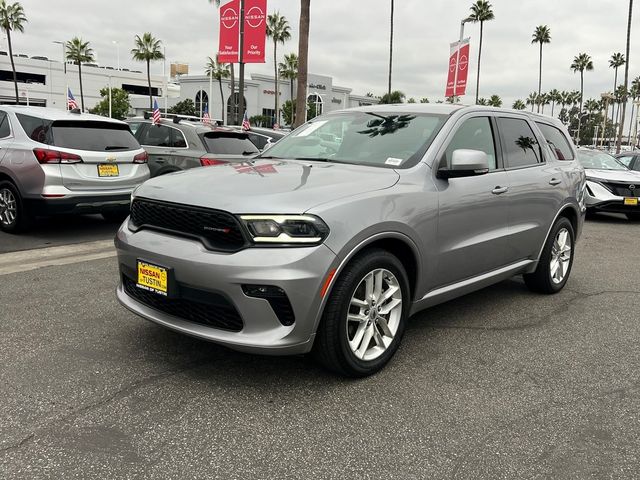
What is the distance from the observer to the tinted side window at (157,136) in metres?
9.64

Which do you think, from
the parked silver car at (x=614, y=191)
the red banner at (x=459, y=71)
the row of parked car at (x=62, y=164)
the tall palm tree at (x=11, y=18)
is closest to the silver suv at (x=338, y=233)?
the row of parked car at (x=62, y=164)

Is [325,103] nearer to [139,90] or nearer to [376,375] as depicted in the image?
[139,90]

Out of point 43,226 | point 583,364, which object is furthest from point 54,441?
point 43,226

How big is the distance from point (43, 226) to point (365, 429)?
6.99 m

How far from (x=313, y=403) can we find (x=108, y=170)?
560cm

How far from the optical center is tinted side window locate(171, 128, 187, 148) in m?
9.41

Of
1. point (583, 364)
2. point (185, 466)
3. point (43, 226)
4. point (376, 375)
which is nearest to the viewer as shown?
point (185, 466)

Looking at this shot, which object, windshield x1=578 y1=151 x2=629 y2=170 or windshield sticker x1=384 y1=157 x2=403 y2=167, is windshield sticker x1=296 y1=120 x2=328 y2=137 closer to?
windshield sticker x1=384 y1=157 x2=403 y2=167

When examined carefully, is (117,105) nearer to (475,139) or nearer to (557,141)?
(557,141)

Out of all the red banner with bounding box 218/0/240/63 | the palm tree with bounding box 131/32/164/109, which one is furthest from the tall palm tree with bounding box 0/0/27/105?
the red banner with bounding box 218/0/240/63

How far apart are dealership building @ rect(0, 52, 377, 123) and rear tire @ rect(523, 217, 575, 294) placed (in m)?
70.2

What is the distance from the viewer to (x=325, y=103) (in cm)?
8538

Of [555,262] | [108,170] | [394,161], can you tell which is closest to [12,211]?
[108,170]

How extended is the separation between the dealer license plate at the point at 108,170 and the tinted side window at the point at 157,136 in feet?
6.56
